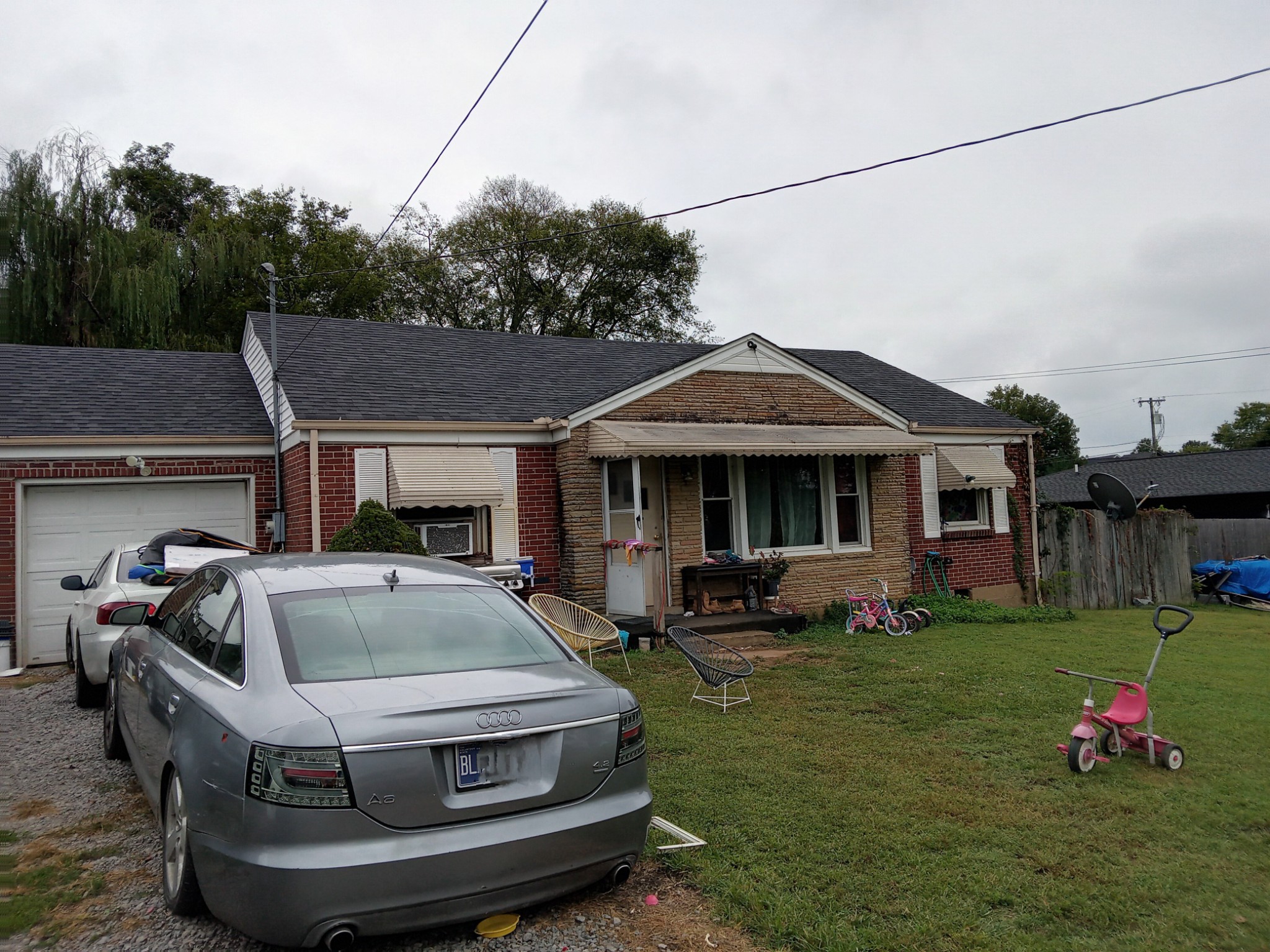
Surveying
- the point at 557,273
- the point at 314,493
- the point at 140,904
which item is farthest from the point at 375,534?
the point at 557,273

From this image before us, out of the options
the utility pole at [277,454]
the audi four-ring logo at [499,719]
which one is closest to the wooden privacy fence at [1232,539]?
the utility pole at [277,454]

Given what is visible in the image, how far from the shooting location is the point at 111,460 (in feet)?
35.2

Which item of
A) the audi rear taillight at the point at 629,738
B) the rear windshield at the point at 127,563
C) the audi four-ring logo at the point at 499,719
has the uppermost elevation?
the rear windshield at the point at 127,563

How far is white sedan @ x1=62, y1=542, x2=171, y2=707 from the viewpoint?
727 cm

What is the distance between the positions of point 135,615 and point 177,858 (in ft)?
7.11

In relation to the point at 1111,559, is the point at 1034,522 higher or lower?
higher

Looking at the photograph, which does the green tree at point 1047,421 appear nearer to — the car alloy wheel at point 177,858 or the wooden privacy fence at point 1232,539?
the wooden privacy fence at point 1232,539

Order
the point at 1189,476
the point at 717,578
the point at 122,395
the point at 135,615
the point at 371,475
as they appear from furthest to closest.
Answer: the point at 1189,476 < the point at 122,395 < the point at 717,578 < the point at 371,475 < the point at 135,615

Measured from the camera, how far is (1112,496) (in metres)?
14.5

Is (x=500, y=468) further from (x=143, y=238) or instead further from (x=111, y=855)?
(x=143, y=238)

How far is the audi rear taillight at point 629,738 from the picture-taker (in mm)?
3434

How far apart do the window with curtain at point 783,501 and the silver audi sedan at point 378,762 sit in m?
8.51

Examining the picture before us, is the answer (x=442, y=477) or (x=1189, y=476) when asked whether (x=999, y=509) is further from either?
(x=1189, y=476)

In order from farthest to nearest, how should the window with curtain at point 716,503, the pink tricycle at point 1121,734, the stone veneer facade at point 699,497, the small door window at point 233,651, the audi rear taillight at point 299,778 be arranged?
the window with curtain at point 716,503
the stone veneer facade at point 699,497
the pink tricycle at point 1121,734
the small door window at point 233,651
the audi rear taillight at point 299,778
